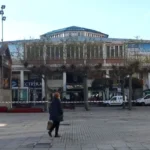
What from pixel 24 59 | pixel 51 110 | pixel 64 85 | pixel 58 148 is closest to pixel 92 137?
pixel 51 110

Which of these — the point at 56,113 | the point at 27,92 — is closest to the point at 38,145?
the point at 56,113

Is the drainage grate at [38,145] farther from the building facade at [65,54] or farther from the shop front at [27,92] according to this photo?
the shop front at [27,92]

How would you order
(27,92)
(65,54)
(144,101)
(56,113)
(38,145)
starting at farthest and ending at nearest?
(144,101) < (65,54) < (27,92) < (56,113) < (38,145)

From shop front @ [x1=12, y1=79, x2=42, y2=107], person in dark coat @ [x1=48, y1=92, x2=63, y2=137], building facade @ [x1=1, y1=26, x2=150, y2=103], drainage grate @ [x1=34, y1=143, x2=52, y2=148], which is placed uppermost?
building facade @ [x1=1, y1=26, x2=150, y2=103]

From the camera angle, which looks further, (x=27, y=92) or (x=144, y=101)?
(x=144, y=101)

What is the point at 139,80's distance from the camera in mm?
69438

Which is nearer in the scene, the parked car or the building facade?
the building facade

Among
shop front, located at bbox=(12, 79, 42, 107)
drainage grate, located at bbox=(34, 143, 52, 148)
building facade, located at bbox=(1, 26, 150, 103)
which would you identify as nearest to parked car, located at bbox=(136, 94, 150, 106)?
building facade, located at bbox=(1, 26, 150, 103)

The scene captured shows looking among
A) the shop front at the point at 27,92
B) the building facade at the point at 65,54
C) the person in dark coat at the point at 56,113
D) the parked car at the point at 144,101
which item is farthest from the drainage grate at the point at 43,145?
the parked car at the point at 144,101

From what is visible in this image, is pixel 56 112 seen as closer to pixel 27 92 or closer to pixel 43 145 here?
pixel 43 145

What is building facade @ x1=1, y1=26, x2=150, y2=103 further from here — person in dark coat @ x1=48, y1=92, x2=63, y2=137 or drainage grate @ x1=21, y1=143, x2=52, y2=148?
drainage grate @ x1=21, y1=143, x2=52, y2=148

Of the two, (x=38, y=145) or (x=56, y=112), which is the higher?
(x=56, y=112)

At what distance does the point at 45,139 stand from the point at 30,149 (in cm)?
270

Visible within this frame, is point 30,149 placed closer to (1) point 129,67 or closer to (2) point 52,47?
(1) point 129,67
